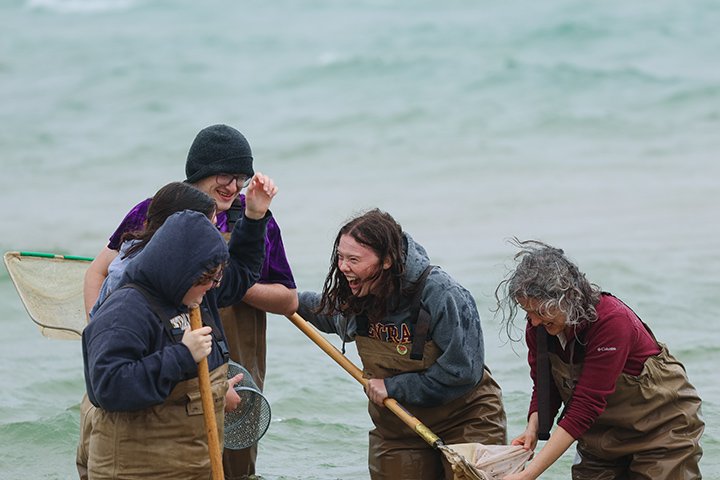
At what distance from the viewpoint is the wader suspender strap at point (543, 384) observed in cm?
493

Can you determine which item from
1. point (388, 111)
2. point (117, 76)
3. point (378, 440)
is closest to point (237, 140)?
point (378, 440)

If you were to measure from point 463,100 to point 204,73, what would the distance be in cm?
641

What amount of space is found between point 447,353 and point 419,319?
179mm

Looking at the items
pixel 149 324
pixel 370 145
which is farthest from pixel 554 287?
pixel 370 145

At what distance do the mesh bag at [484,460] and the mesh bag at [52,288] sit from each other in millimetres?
1939

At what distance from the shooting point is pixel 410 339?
5.14 metres

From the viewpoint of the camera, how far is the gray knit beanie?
5.12 metres

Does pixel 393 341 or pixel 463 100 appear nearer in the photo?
pixel 393 341

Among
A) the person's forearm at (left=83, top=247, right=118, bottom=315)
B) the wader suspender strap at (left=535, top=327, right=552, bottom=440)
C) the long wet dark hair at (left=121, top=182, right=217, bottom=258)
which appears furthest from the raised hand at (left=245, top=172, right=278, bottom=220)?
the wader suspender strap at (left=535, top=327, right=552, bottom=440)

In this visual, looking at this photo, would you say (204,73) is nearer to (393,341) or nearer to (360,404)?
(360,404)

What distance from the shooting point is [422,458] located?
537cm

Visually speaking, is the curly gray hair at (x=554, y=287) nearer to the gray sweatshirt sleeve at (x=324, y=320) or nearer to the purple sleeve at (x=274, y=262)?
the gray sweatshirt sleeve at (x=324, y=320)

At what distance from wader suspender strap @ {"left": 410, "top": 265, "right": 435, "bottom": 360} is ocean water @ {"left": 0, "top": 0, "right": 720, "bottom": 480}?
1764 mm

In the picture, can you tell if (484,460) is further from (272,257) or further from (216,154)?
(216,154)
